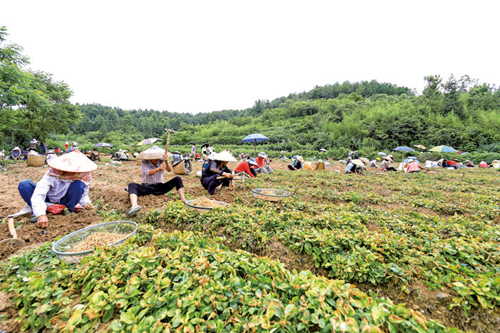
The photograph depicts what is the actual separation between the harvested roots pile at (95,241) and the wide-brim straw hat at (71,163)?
4.73ft

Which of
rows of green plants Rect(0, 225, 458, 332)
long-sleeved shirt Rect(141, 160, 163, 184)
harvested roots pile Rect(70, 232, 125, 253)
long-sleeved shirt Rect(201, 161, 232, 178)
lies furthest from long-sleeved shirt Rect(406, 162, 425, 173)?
harvested roots pile Rect(70, 232, 125, 253)

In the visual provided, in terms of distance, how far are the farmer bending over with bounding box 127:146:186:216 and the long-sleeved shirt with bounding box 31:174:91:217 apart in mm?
1074

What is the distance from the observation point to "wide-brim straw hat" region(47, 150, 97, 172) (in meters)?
3.40

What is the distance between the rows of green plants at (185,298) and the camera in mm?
1441

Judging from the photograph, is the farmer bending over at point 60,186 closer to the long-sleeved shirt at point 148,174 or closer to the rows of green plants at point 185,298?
the long-sleeved shirt at point 148,174

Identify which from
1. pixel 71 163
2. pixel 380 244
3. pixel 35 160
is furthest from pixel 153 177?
pixel 35 160

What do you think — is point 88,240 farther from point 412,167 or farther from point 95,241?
point 412,167

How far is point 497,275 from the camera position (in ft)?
6.75

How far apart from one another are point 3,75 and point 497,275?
1683 centimetres

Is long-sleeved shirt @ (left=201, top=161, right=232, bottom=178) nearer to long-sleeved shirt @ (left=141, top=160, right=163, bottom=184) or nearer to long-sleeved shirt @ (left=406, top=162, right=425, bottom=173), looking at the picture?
long-sleeved shirt @ (left=141, top=160, right=163, bottom=184)

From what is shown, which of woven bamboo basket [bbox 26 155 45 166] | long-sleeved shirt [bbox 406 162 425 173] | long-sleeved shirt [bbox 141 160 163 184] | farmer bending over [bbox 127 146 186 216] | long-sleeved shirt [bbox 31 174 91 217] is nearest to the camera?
long-sleeved shirt [bbox 31 174 91 217]

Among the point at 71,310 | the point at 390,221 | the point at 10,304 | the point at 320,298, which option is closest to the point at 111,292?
the point at 71,310

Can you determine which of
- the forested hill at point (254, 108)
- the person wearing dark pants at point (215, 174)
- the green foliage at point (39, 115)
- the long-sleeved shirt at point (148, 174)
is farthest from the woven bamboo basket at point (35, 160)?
the forested hill at point (254, 108)

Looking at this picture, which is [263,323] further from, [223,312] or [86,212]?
[86,212]
